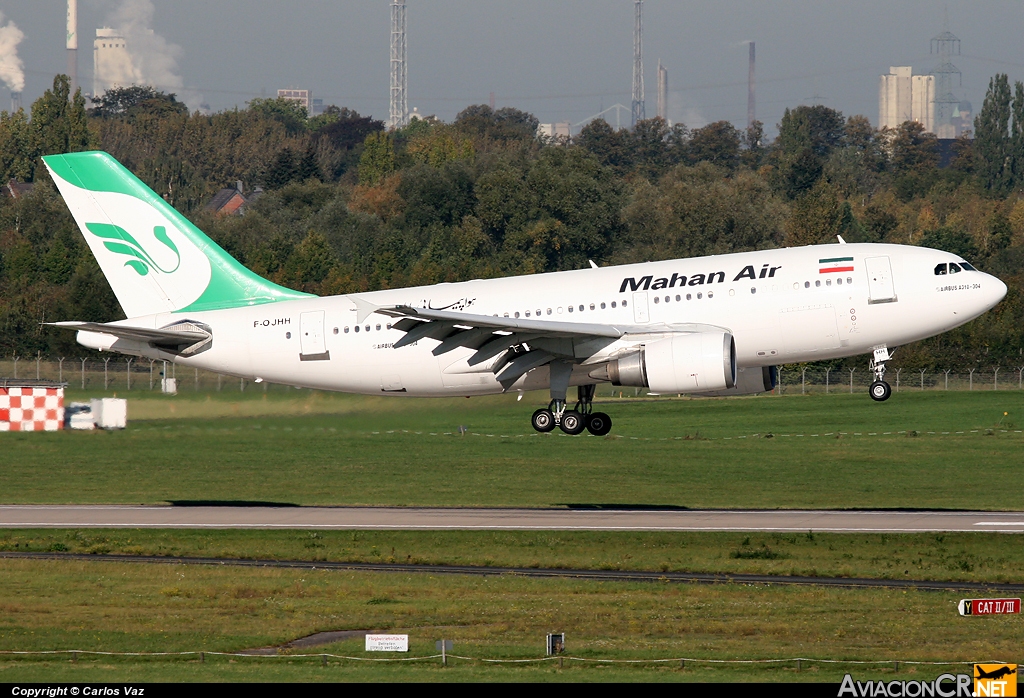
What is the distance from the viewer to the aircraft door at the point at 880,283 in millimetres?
42375

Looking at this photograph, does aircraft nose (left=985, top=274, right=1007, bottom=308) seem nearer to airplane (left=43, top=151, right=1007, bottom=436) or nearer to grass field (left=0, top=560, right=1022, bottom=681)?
airplane (left=43, top=151, right=1007, bottom=436)

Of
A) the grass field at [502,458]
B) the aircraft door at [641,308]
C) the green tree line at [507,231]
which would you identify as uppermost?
the green tree line at [507,231]

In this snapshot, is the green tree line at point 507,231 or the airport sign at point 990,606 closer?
the airport sign at point 990,606

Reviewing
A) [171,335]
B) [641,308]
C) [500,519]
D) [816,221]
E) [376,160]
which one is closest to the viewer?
[641,308]

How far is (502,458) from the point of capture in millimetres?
75188

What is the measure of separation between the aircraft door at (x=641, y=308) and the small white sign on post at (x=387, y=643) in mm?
13848

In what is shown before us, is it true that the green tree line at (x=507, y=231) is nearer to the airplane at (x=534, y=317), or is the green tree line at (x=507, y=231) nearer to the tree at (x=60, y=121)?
the tree at (x=60, y=121)

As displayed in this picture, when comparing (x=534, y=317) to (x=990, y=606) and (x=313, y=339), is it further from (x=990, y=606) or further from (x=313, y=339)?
(x=990, y=606)

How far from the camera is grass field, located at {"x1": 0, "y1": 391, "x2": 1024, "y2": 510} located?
50688 mm

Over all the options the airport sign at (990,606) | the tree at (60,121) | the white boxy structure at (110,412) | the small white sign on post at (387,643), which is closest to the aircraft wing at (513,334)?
the small white sign on post at (387,643)

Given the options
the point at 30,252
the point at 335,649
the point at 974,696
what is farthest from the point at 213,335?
the point at 30,252

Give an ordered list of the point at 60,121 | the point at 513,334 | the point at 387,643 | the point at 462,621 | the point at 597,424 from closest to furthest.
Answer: the point at 387,643
the point at 462,621
the point at 513,334
the point at 597,424
the point at 60,121

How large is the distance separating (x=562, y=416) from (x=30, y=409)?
31684 millimetres

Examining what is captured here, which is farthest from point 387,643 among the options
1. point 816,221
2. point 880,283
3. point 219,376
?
point 816,221
